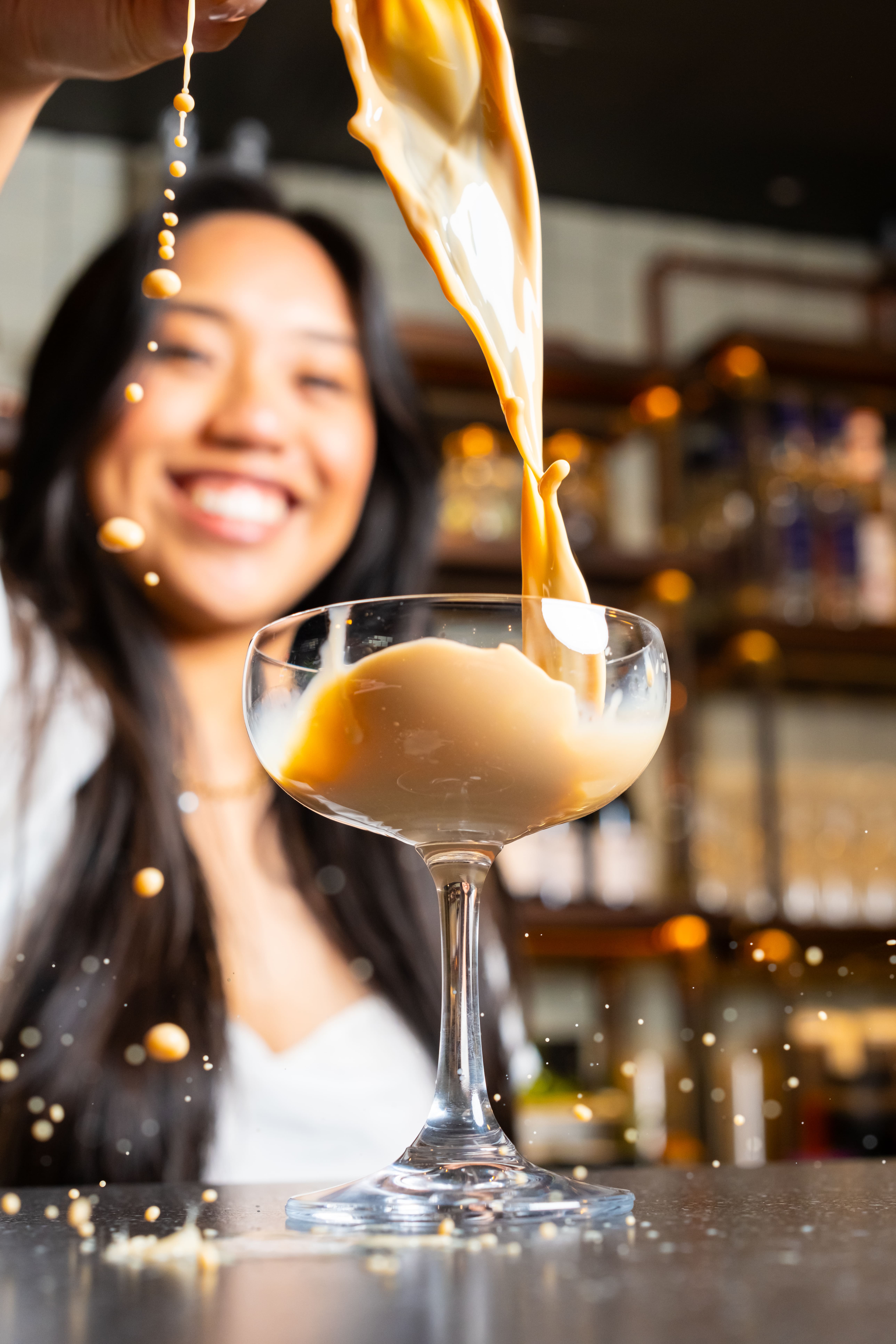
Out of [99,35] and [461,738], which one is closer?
[461,738]

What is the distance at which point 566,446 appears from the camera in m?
2.54

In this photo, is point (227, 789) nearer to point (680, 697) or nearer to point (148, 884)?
point (148, 884)

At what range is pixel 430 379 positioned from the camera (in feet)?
7.89

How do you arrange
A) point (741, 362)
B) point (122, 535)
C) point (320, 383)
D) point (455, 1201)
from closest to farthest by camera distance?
1. point (455, 1201)
2. point (122, 535)
3. point (320, 383)
4. point (741, 362)

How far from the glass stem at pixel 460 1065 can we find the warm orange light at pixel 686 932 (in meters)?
1.68

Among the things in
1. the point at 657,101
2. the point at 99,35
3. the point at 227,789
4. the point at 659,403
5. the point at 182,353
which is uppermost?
the point at 657,101

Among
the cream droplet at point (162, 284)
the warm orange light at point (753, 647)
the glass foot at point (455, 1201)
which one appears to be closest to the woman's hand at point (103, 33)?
the cream droplet at point (162, 284)

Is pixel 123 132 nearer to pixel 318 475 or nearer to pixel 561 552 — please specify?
pixel 318 475

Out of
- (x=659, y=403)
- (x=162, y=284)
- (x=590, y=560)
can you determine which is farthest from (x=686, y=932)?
(x=162, y=284)

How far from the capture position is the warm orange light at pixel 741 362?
8.12 ft

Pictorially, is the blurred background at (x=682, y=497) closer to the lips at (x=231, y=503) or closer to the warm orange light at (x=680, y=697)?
the warm orange light at (x=680, y=697)

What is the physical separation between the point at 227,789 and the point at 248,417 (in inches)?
15.9

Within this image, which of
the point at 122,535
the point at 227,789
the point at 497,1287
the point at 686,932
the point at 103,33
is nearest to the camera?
the point at 497,1287

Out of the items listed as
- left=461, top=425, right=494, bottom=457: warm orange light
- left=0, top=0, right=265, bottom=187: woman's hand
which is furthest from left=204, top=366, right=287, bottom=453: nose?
left=461, top=425, right=494, bottom=457: warm orange light
